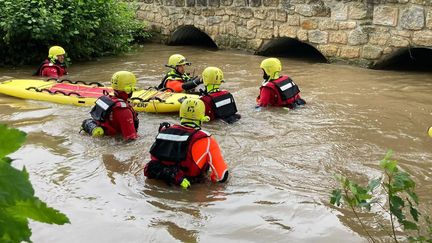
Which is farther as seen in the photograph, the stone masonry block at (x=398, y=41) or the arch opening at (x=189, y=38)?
the arch opening at (x=189, y=38)

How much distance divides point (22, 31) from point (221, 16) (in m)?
4.72

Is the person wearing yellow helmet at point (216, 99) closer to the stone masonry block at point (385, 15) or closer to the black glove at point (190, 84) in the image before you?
the black glove at point (190, 84)

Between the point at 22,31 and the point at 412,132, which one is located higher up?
the point at 22,31

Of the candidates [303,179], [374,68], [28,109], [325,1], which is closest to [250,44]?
[325,1]

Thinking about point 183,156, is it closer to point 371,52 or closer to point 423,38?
point 423,38

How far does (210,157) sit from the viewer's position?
496 cm

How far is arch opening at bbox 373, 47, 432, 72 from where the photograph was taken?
10.4 meters

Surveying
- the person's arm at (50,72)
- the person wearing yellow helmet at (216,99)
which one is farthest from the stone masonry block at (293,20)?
the person's arm at (50,72)

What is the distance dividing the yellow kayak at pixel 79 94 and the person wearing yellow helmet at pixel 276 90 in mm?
1096

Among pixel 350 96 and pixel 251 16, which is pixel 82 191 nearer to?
pixel 350 96

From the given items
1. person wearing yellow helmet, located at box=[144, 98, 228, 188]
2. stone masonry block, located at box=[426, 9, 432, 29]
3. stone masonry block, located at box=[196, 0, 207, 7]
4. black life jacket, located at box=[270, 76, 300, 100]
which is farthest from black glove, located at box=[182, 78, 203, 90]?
stone masonry block, located at box=[196, 0, 207, 7]

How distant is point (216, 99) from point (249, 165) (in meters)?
1.73

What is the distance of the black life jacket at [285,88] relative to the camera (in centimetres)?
765

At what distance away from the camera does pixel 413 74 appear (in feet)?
33.3
